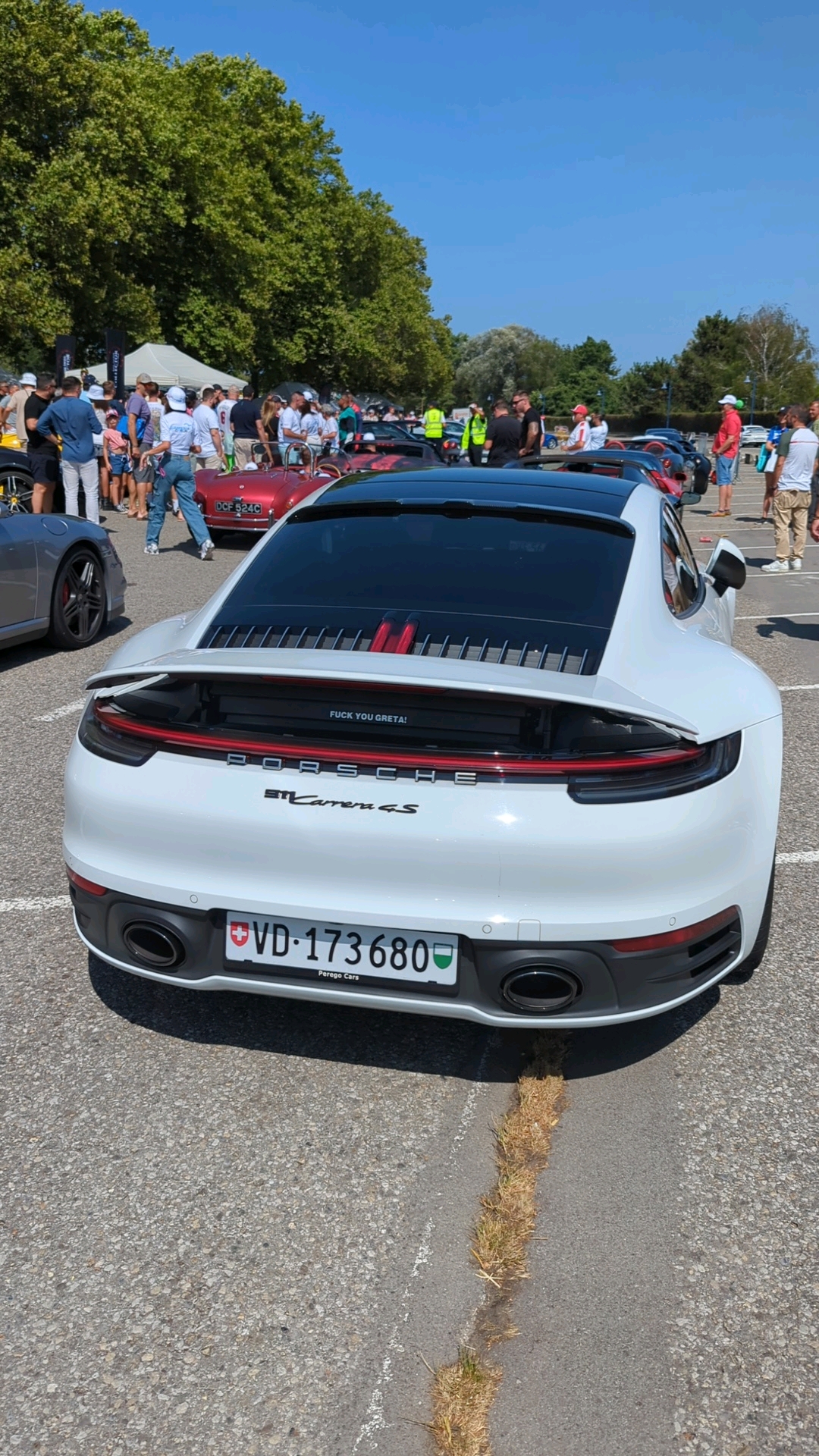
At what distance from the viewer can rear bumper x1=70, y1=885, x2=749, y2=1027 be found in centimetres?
279

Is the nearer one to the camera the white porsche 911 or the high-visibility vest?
the white porsche 911

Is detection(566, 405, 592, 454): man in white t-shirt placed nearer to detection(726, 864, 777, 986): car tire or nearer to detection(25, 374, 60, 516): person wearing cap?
detection(25, 374, 60, 516): person wearing cap

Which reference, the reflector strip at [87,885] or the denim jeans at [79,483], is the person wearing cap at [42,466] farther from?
the reflector strip at [87,885]

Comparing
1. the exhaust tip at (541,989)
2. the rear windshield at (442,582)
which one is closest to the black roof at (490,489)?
the rear windshield at (442,582)

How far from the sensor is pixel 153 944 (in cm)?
304

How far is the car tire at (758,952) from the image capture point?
336 centimetres

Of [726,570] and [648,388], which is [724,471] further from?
[648,388]

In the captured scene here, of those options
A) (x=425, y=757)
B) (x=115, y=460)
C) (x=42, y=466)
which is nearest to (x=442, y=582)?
(x=425, y=757)

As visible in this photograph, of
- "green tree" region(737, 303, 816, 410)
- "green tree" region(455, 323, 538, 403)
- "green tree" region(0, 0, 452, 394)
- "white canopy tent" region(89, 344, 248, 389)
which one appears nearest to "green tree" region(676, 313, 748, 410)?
"green tree" region(737, 303, 816, 410)

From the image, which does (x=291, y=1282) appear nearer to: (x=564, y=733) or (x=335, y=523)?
(x=564, y=733)

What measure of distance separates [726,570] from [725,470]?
62.7 ft

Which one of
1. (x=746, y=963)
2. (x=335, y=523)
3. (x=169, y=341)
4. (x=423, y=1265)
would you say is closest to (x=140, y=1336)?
(x=423, y=1265)

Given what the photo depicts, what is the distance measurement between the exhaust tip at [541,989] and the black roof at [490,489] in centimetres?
174

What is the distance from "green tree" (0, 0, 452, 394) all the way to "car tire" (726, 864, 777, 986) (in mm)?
33413
